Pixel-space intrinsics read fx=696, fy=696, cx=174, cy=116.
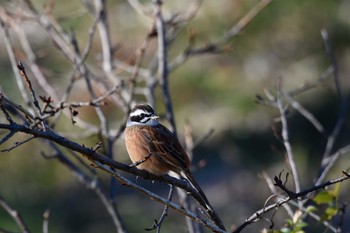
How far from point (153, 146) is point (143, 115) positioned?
36cm


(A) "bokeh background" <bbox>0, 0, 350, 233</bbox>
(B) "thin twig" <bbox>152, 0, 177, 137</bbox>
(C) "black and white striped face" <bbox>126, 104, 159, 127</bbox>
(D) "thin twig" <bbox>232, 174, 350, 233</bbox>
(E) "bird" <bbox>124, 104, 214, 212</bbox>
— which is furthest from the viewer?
(A) "bokeh background" <bbox>0, 0, 350, 233</bbox>

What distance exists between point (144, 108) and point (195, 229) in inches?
43.5

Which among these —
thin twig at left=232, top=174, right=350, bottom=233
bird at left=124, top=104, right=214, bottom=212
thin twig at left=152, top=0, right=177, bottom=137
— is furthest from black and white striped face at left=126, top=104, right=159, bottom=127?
thin twig at left=232, top=174, right=350, bottom=233

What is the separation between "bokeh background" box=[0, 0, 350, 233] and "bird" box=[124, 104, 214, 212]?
13.9 feet

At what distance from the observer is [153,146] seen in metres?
5.26

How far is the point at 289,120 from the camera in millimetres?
11578

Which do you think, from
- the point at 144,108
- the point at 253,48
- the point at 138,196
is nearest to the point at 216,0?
the point at 253,48

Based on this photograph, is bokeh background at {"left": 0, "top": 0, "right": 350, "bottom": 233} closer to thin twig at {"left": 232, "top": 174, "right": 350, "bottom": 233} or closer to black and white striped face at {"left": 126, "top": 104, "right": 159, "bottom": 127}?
black and white striped face at {"left": 126, "top": 104, "right": 159, "bottom": 127}

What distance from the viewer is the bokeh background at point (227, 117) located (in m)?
10.8

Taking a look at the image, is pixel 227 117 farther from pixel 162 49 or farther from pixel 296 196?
pixel 296 196

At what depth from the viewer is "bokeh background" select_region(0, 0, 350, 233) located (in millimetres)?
10820

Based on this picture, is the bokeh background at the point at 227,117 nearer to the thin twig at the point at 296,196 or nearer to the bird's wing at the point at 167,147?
the bird's wing at the point at 167,147

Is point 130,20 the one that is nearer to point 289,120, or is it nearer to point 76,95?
point 76,95

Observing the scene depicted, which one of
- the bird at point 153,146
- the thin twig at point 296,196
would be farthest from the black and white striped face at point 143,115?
the thin twig at point 296,196
